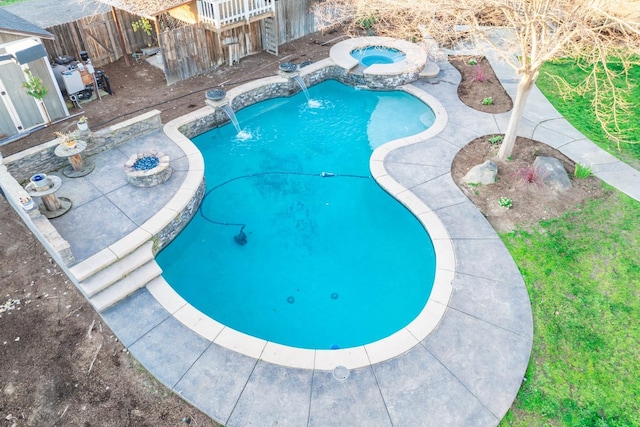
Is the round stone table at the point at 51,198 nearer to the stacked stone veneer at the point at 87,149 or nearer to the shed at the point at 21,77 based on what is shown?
the stacked stone veneer at the point at 87,149

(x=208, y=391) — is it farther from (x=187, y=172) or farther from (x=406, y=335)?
(x=187, y=172)

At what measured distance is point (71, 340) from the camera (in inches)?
331

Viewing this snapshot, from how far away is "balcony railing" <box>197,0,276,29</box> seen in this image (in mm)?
15406

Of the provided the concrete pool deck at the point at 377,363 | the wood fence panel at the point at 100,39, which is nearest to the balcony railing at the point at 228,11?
the wood fence panel at the point at 100,39

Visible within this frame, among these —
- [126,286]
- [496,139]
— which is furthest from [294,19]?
[126,286]

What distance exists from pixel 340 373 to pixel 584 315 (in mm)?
5512

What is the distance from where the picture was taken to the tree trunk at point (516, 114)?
11.4 meters

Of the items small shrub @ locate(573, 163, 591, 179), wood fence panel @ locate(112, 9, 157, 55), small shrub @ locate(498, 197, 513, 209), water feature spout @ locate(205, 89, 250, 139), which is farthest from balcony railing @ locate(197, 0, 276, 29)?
small shrub @ locate(573, 163, 591, 179)

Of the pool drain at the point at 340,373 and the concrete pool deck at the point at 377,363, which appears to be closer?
the concrete pool deck at the point at 377,363

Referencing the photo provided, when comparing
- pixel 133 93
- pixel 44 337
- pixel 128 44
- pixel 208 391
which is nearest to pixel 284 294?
pixel 208 391

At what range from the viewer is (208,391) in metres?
7.61

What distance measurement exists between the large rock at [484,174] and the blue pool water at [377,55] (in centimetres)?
837

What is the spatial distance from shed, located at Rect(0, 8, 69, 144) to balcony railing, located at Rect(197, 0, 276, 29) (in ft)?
17.7

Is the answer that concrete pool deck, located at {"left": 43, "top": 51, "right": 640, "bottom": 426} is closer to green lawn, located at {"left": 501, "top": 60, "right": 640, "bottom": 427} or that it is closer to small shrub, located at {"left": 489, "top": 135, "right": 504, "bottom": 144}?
green lawn, located at {"left": 501, "top": 60, "right": 640, "bottom": 427}
